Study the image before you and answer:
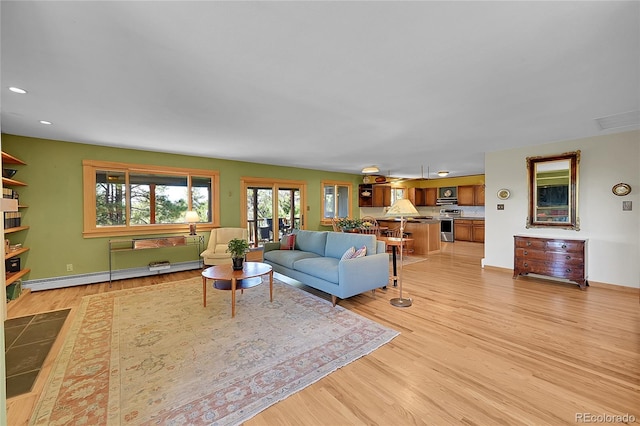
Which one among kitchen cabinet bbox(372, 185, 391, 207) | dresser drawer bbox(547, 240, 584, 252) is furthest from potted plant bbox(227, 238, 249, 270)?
kitchen cabinet bbox(372, 185, 391, 207)

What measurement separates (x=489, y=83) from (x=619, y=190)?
3493 mm

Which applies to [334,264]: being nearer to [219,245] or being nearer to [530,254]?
[219,245]

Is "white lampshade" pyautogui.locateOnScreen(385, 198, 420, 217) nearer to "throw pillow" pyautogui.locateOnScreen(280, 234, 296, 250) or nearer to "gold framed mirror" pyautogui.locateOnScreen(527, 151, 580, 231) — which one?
"throw pillow" pyautogui.locateOnScreen(280, 234, 296, 250)

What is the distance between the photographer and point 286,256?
15.6 feet

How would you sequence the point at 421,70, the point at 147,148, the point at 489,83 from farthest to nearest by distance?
the point at 147,148
the point at 489,83
the point at 421,70

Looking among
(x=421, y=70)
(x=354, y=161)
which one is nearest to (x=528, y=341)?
(x=421, y=70)

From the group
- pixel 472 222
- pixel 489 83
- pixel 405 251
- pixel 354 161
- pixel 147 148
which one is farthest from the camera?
pixel 472 222

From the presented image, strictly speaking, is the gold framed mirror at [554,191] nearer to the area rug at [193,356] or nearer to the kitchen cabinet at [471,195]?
the area rug at [193,356]

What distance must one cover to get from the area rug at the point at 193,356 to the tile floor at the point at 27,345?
0.15 meters

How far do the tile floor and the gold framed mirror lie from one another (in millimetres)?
6844

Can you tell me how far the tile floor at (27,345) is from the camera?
2.19m

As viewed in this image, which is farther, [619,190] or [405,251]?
[405,251]

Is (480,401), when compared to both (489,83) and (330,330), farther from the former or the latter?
(489,83)

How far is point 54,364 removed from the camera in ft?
7.87
